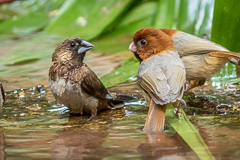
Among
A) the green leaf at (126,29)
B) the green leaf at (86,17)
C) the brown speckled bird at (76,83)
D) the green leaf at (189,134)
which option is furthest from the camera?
the green leaf at (86,17)

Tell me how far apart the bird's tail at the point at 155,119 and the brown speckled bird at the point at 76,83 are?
672mm

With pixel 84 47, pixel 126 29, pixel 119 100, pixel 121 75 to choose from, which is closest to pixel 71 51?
pixel 84 47

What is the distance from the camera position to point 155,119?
3.52 meters

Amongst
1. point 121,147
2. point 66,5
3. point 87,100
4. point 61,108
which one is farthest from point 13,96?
point 66,5

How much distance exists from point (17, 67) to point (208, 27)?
223cm

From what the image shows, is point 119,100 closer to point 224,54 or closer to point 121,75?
point 121,75

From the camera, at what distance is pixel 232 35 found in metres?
4.79

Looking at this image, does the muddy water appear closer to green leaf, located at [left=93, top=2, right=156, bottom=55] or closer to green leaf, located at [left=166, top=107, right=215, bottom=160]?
green leaf, located at [left=166, top=107, right=215, bottom=160]

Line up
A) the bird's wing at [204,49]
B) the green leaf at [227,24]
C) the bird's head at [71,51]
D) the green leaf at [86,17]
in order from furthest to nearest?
the green leaf at [86,17]
the green leaf at [227,24]
the bird's wing at [204,49]
the bird's head at [71,51]

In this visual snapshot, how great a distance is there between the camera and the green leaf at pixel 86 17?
6.96 m

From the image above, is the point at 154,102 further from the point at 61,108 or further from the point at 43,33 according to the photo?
the point at 43,33

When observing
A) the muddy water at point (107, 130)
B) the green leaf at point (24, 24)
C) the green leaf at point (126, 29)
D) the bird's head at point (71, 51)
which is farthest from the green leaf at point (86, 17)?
the bird's head at point (71, 51)

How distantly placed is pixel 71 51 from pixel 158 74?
0.89 meters

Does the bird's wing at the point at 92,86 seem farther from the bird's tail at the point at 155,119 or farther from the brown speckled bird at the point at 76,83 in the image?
the bird's tail at the point at 155,119
